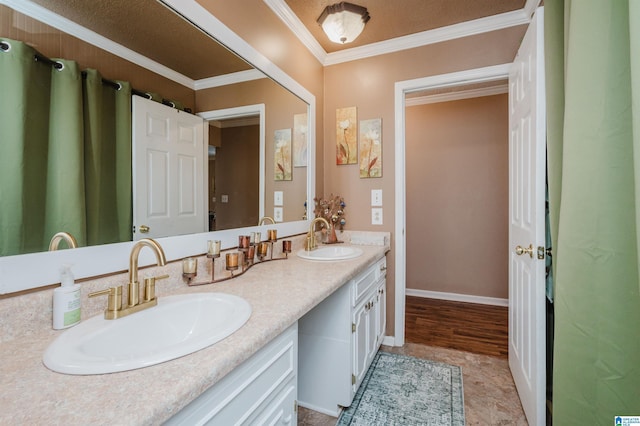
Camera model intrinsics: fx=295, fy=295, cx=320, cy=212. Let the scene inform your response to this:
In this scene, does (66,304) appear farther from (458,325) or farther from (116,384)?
(458,325)

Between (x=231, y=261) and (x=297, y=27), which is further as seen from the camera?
(x=297, y=27)

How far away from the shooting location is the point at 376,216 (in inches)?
93.0

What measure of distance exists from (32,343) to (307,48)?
2293 mm

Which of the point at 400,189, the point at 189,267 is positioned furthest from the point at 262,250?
the point at 400,189

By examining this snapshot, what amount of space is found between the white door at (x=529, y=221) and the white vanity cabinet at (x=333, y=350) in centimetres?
83

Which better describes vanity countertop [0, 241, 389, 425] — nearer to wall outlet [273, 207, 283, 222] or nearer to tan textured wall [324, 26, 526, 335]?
wall outlet [273, 207, 283, 222]

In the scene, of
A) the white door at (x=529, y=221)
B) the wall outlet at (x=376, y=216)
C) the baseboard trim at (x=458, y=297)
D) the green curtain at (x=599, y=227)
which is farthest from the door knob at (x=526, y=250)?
the baseboard trim at (x=458, y=297)

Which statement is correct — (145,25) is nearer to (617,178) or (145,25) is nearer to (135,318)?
(135,318)

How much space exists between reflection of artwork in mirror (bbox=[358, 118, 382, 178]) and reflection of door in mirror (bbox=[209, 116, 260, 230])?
3.16 feet

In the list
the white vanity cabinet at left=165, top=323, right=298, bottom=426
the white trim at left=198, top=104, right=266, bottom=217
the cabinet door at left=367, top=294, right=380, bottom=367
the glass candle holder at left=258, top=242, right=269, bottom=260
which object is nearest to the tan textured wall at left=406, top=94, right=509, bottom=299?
the cabinet door at left=367, top=294, right=380, bottom=367

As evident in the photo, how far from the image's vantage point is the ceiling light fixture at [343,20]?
176 cm

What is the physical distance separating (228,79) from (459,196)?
2.78 metres

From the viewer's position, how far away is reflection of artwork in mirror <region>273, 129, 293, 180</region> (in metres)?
1.93

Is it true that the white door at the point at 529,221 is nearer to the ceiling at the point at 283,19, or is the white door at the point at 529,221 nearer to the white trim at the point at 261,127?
the ceiling at the point at 283,19
